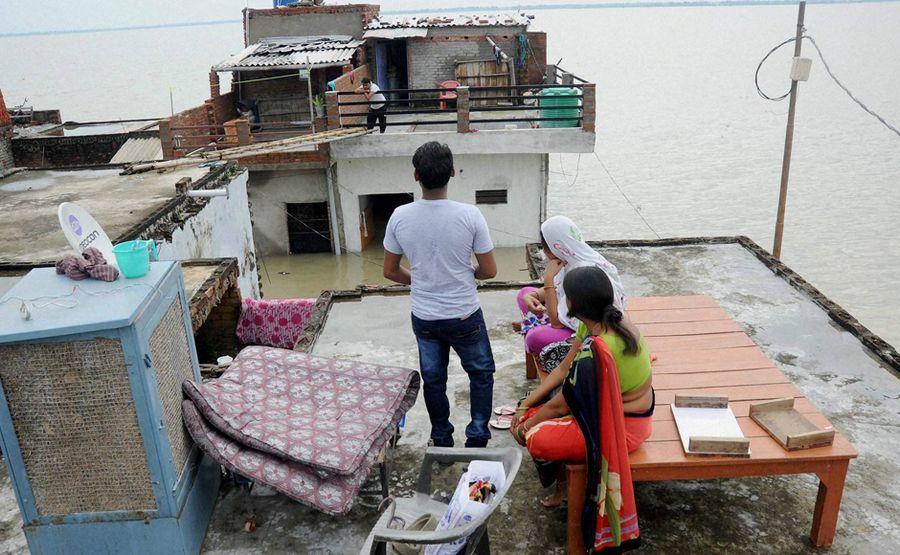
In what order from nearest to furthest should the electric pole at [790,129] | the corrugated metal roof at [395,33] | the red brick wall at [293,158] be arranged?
the electric pole at [790,129] < the red brick wall at [293,158] < the corrugated metal roof at [395,33]

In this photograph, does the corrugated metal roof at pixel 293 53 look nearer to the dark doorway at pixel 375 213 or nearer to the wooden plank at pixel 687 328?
the dark doorway at pixel 375 213

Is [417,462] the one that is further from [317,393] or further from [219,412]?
[219,412]

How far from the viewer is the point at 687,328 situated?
14.3 feet

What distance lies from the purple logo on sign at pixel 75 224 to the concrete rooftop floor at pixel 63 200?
4749 millimetres

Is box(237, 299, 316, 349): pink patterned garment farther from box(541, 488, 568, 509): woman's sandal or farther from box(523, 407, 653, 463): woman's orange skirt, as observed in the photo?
box(523, 407, 653, 463): woman's orange skirt

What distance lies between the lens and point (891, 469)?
380 cm

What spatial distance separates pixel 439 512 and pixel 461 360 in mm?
972

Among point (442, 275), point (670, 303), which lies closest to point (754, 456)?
point (442, 275)

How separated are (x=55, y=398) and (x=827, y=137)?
41.0 m

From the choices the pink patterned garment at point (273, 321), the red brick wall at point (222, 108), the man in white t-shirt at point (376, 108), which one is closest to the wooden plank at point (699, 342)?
the pink patterned garment at point (273, 321)

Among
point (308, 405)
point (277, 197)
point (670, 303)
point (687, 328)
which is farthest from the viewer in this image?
point (277, 197)

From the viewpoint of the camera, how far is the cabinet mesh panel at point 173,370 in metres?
3.06

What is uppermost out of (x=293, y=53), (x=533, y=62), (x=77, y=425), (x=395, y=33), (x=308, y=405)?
(x=395, y=33)

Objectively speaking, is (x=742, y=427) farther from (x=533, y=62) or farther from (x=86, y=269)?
(x=533, y=62)
